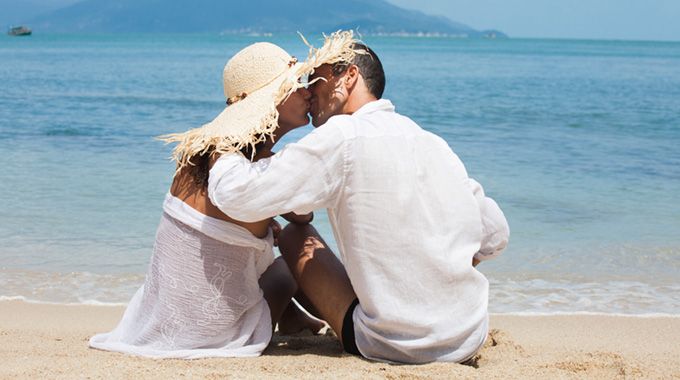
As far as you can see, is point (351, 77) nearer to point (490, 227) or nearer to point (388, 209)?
point (388, 209)

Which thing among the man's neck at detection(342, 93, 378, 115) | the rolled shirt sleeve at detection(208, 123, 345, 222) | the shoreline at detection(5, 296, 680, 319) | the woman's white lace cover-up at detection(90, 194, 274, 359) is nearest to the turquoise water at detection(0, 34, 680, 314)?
the shoreline at detection(5, 296, 680, 319)

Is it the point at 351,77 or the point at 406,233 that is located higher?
the point at 351,77

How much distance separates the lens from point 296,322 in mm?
3660

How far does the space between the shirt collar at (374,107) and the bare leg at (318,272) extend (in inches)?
22.0

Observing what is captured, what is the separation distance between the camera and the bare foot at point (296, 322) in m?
3.65

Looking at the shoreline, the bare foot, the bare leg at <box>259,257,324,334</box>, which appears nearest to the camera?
the bare leg at <box>259,257,324,334</box>

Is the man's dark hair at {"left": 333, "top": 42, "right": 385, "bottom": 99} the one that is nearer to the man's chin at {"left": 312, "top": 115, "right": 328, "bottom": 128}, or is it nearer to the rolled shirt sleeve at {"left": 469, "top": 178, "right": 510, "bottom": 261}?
the man's chin at {"left": 312, "top": 115, "right": 328, "bottom": 128}

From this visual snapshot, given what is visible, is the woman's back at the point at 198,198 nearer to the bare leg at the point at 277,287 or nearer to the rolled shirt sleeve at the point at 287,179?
the rolled shirt sleeve at the point at 287,179

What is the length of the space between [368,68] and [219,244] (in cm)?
78

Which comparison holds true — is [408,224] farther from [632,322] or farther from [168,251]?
[632,322]

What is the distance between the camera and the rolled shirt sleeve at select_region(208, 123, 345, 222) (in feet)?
8.30

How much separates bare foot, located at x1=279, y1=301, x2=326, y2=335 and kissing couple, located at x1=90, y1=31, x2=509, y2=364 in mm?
488

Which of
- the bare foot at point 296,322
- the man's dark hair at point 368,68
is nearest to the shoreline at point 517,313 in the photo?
the bare foot at point 296,322

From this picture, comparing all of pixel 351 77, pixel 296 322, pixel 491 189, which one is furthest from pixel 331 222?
pixel 491 189
